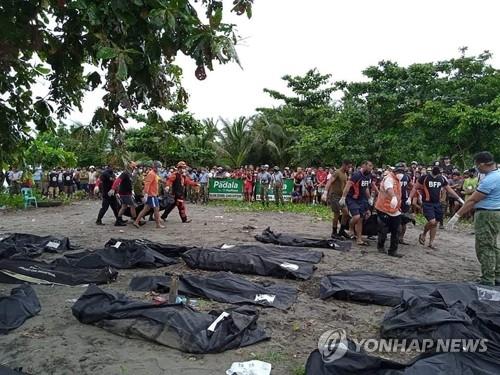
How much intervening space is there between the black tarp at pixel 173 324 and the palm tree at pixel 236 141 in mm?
28015

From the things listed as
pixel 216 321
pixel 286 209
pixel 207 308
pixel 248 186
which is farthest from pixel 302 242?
pixel 248 186

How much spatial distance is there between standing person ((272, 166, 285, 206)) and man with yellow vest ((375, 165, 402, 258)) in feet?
Result: 37.1

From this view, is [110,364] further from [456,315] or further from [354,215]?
[354,215]

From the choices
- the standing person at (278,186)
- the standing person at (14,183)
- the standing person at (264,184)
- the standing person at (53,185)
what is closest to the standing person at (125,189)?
the standing person at (264,184)

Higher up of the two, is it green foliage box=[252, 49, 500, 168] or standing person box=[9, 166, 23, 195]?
green foliage box=[252, 49, 500, 168]

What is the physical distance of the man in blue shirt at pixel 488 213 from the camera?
6.45 metres

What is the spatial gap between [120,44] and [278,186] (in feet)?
55.4

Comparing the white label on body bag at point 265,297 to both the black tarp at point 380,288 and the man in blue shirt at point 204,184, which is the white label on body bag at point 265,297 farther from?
the man in blue shirt at point 204,184

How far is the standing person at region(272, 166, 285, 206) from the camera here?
67.3 ft

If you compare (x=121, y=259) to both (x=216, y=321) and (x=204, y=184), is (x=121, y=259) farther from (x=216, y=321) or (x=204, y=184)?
(x=204, y=184)

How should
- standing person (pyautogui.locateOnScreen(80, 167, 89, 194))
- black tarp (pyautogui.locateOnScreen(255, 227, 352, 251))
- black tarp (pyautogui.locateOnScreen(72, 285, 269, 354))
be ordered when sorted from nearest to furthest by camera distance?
1. black tarp (pyautogui.locateOnScreen(72, 285, 269, 354))
2. black tarp (pyautogui.locateOnScreen(255, 227, 352, 251))
3. standing person (pyautogui.locateOnScreen(80, 167, 89, 194))

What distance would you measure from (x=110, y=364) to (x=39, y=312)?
5.68 feet

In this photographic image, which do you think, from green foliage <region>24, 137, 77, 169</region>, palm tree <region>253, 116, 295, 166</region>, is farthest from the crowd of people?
palm tree <region>253, 116, 295, 166</region>

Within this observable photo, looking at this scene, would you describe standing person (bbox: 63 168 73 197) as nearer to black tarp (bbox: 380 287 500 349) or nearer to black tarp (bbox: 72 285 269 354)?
black tarp (bbox: 72 285 269 354)
